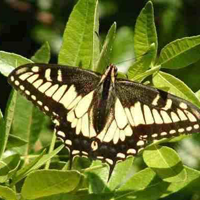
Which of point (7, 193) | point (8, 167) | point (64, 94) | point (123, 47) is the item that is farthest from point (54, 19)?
point (7, 193)

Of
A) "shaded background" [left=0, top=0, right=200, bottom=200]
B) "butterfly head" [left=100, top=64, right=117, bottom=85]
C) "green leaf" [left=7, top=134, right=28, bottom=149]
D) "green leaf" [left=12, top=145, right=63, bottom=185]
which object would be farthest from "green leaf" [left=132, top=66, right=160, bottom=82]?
"shaded background" [left=0, top=0, right=200, bottom=200]

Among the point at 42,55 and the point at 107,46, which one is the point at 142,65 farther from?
the point at 42,55

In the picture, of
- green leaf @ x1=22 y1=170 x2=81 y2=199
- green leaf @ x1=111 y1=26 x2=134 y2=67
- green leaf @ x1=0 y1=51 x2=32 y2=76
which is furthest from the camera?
green leaf @ x1=111 y1=26 x2=134 y2=67

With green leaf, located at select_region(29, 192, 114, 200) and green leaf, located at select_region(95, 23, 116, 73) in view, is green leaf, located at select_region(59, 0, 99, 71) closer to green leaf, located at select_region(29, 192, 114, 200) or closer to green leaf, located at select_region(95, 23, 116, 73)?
green leaf, located at select_region(95, 23, 116, 73)

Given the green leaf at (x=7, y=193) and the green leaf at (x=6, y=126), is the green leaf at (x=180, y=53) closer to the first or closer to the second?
the green leaf at (x=6, y=126)

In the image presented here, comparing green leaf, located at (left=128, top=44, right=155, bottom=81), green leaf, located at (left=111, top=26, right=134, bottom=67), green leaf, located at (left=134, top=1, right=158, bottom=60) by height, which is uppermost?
green leaf, located at (left=134, top=1, right=158, bottom=60)

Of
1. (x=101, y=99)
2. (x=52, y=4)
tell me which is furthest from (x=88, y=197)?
(x=52, y=4)
